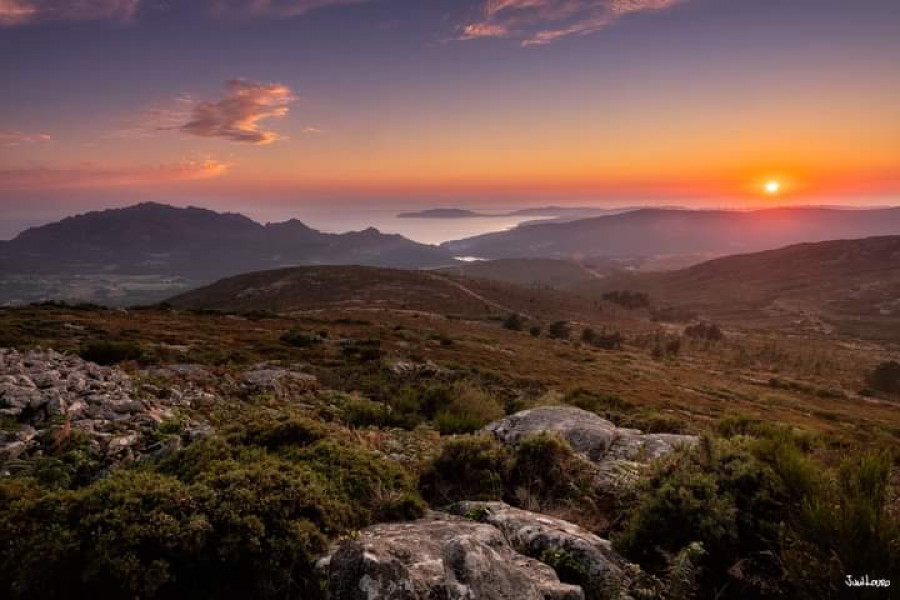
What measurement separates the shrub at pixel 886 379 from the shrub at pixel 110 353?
63.3 metres

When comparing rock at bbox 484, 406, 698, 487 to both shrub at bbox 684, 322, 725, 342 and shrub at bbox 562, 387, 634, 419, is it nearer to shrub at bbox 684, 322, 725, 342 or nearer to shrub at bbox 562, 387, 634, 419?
shrub at bbox 562, 387, 634, 419

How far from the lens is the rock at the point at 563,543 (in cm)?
424

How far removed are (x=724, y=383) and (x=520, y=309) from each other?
6094cm

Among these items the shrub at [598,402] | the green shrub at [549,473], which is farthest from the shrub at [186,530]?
the shrub at [598,402]

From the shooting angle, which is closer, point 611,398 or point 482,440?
point 482,440

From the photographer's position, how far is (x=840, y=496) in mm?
4363

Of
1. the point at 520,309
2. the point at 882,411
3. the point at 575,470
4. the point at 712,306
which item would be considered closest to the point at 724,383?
the point at 882,411

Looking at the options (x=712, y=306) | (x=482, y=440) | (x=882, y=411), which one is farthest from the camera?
(x=712, y=306)

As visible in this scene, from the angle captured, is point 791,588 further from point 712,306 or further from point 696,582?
point 712,306

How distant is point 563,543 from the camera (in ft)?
15.1

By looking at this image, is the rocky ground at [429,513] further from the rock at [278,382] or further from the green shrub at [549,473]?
the green shrub at [549,473]

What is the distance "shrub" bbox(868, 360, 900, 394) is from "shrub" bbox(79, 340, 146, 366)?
6334cm

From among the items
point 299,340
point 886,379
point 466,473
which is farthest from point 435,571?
point 886,379

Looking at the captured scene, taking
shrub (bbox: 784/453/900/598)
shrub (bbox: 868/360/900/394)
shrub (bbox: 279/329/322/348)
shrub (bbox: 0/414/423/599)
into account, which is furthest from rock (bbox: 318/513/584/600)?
shrub (bbox: 868/360/900/394)
